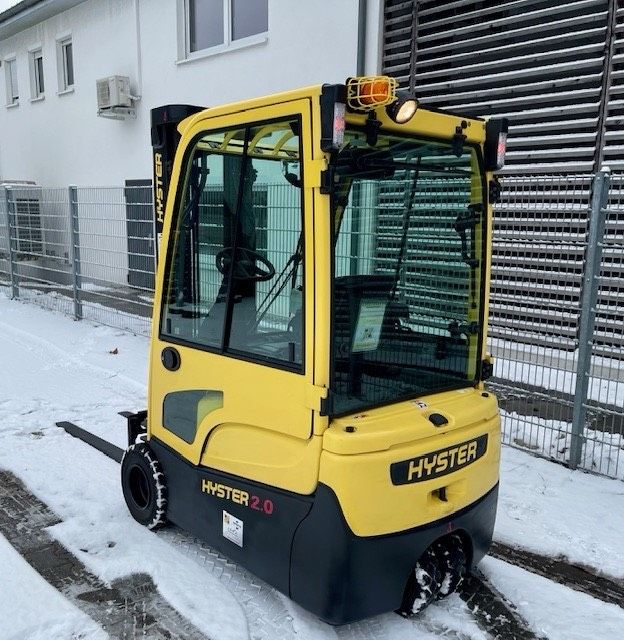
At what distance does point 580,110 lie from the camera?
6027 mm

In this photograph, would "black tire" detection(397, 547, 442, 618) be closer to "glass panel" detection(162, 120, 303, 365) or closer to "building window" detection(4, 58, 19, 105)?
"glass panel" detection(162, 120, 303, 365)

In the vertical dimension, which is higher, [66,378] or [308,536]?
[308,536]

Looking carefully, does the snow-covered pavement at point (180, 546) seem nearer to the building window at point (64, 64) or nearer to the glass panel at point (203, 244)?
the glass panel at point (203, 244)

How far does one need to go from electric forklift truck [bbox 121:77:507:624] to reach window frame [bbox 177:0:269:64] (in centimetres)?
670

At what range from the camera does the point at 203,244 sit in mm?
2805

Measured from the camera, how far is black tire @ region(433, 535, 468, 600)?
103 inches

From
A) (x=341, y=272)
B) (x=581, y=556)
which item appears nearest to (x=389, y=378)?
(x=341, y=272)

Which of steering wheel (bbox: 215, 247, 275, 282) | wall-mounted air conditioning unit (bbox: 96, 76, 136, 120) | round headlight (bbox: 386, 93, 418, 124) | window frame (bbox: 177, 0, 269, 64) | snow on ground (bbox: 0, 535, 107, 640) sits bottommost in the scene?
snow on ground (bbox: 0, 535, 107, 640)

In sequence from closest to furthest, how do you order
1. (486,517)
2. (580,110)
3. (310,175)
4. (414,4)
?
1. (310,175)
2. (486,517)
3. (580,110)
4. (414,4)

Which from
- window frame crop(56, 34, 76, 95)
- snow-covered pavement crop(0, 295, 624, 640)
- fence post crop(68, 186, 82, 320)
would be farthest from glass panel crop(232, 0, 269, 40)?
snow-covered pavement crop(0, 295, 624, 640)

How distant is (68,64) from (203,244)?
1292 centimetres

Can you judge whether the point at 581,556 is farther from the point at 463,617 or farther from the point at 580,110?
the point at 580,110

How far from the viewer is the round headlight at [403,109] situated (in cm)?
218

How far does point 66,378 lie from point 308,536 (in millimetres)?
4677
